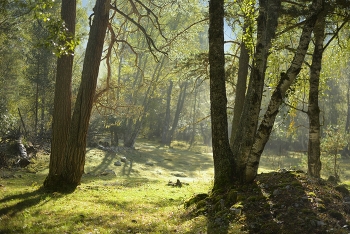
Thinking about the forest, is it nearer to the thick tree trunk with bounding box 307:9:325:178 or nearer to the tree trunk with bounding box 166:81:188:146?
the thick tree trunk with bounding box 307:9:325:178

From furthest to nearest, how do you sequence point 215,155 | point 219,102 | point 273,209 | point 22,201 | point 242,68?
point 242,68 → point 22,201 → point 215,155 → point 219,102 → point 273,209

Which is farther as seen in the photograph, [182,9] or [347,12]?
[182,9]

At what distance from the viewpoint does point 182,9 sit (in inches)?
499

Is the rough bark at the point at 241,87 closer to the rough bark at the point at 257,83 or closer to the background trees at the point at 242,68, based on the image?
the background trees at the point at 242,68

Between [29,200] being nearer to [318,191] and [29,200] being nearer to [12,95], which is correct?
[318,191]

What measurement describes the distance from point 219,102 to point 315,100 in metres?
3.68

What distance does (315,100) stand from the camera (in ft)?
29.0

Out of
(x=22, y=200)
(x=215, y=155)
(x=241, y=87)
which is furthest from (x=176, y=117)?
(x=215, y=155)

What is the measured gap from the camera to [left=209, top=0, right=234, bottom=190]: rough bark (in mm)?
6625

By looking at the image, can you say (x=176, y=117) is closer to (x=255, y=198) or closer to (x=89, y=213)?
(x=89, y=213)

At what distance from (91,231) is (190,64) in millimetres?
7535

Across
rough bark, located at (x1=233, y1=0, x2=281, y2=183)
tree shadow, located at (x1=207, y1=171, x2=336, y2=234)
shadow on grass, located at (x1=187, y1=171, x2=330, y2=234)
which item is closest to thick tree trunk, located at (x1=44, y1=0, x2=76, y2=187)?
shadow on grass, located at (x1=187, y1=171, x2=330, y2=234)

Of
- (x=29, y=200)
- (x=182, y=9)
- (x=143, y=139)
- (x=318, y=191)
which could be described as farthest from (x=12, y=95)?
(x=318, y=191)

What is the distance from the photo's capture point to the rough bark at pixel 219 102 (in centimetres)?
662
